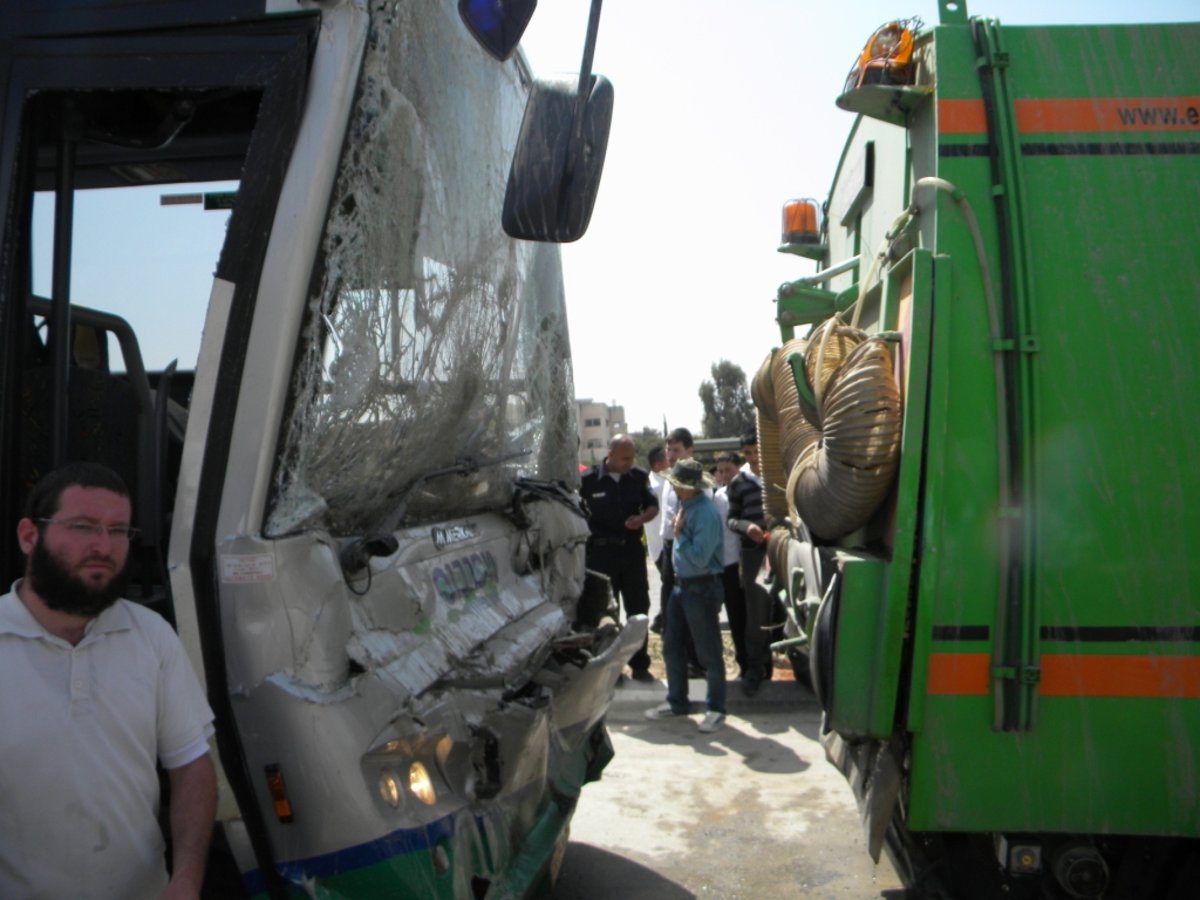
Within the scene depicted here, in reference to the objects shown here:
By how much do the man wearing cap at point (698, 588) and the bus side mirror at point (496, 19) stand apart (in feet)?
14.2

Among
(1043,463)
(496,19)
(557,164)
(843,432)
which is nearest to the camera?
(557,164)

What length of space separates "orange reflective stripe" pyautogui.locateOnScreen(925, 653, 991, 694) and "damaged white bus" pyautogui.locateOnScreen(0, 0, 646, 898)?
0.94 m

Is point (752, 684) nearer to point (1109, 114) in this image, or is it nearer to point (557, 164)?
point (1109, 114)

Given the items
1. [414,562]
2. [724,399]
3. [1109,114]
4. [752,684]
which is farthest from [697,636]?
[724,399]

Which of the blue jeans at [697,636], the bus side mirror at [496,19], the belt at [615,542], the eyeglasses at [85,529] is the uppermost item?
the bus side mirror at [496,19]

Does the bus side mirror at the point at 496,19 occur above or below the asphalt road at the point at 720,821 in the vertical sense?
above

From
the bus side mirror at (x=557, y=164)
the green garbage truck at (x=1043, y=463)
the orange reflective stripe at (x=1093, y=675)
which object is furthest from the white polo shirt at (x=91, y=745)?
the orange reflective stripe at (x=1093, y=675)

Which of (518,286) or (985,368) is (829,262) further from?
(985,368)

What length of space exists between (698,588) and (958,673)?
3785 millimetres

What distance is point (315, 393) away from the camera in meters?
2.28

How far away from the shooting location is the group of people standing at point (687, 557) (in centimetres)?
670

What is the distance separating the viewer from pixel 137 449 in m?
2.79

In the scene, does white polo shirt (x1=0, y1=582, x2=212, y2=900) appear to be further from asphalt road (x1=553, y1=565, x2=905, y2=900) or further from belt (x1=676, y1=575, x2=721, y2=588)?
belt (x1=676, y1=575, x2=721, y2=588)

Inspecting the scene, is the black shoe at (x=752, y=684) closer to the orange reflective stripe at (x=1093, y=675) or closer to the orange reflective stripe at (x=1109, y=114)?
the orange reflective stripe at (x=1093, y=675)
